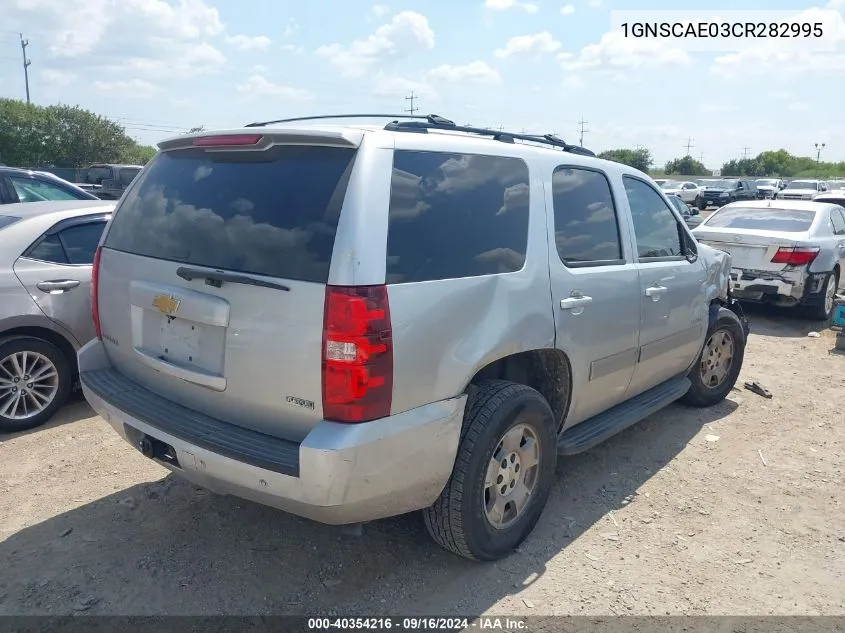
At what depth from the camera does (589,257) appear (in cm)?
366

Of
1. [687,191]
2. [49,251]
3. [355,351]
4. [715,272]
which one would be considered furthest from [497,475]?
[687,191]

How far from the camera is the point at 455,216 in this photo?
2.86 m

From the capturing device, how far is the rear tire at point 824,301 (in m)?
8.59

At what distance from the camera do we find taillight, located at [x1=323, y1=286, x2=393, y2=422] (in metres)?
2.37

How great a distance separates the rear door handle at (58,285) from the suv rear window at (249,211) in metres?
1.87

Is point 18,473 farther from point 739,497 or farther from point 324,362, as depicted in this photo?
point 739,497

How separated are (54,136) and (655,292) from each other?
179ft

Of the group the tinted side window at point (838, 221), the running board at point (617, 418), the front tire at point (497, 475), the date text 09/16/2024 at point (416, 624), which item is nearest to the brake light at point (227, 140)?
the front tire at point (497, 475)

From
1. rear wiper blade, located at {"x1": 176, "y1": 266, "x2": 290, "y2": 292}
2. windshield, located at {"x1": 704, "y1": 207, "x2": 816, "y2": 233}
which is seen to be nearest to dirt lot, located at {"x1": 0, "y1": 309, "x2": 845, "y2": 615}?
rear wiper blade, located at {"x1": 176, "y1": 266, "x2": 290, "y2": 292}

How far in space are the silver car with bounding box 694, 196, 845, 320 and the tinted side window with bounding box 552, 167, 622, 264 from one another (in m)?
5.12

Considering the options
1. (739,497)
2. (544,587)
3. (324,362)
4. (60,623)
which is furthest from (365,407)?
(739,497)

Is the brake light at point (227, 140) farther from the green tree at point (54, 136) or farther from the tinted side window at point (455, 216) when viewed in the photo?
the green tree at point (54, 136)

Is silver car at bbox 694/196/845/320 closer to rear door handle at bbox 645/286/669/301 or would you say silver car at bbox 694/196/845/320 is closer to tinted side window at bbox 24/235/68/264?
rear door handle at bbox 645/286/669/301

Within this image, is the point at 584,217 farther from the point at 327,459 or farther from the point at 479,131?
the point at 327,459
